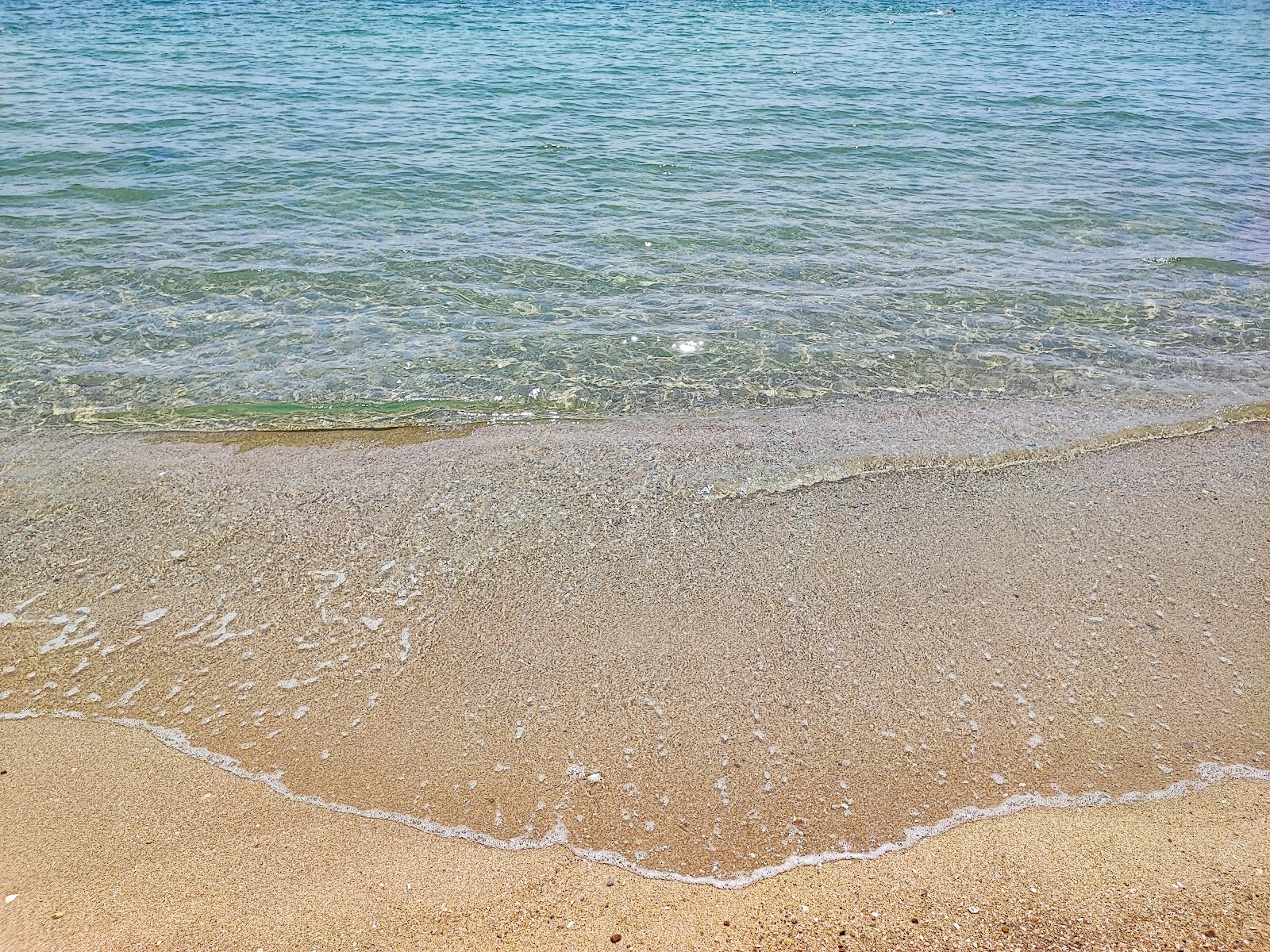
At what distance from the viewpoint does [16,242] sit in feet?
28.2

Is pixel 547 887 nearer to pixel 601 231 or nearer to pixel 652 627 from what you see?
pixel 652 627

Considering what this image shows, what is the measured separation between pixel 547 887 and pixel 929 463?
3.37 meters

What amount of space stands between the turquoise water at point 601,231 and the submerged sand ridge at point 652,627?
1163 mm

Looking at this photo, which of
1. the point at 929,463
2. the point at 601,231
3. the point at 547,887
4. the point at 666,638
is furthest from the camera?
the point at 601,231

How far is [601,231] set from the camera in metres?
9.21

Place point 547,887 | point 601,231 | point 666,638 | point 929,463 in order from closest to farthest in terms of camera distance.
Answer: point 547,887 < point 666,638 < point 929,463 < point 601,231

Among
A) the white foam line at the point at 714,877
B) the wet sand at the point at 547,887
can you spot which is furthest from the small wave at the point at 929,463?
the wet sand at the point at 547,887

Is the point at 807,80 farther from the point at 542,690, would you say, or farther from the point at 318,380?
the point at 542,690

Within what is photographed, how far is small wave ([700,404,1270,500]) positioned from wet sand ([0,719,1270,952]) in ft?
7.39

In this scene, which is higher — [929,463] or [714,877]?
[714,877]

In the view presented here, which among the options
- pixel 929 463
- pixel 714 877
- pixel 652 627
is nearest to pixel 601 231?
pixel 929 463

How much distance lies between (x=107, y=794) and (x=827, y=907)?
2.45 metres

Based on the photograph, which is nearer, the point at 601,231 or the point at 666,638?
the point at 666,638

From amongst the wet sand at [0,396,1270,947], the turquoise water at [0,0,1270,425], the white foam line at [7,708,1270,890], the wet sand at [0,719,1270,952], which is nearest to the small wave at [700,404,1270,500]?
the wet sand at [0,396,1270,947]
